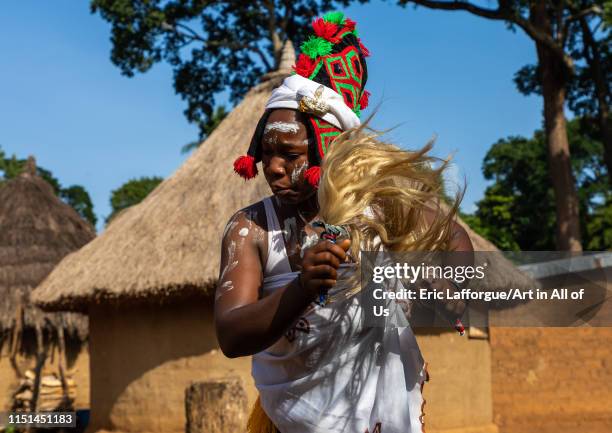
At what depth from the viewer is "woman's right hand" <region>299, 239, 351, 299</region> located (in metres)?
1.60

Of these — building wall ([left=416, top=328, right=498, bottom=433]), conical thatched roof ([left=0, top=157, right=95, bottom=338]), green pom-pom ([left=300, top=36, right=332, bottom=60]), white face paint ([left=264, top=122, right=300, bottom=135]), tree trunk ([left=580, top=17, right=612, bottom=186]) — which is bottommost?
building wall ([left=416, top=328, right=498, bottom=433])

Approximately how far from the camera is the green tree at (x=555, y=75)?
39.0ft

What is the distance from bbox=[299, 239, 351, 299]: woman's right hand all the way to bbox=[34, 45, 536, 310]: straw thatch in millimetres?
6373

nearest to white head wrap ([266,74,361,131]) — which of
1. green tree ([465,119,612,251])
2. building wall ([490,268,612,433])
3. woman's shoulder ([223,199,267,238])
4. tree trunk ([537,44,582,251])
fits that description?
woman's shoulder ([223,199,267,238])

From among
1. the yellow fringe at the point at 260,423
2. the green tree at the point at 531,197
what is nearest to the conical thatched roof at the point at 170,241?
the yellow fringe at the point at 260,423

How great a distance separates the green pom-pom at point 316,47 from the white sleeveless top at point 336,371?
54 cm

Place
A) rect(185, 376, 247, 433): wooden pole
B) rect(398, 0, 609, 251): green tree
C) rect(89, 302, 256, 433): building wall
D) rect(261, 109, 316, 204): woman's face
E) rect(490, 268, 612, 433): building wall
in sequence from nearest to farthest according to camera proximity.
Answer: rect(261, 109, 316, 204): woman's face < rect(185, 376, 247, 433): wooden pole < rect(89, 302, 256, 433): building wall < rect(490, 268, 612, 433): building wall < rect(398, 0, 609, 251): green tree

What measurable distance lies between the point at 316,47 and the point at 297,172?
0.41 meters

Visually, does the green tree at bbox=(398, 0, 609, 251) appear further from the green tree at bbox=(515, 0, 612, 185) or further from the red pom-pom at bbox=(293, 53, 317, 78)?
the red pom-pom at bbox=(293, 53, 317, 78)

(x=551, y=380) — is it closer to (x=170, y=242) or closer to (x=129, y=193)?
(x=170, y=242)

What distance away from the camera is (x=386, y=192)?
6.24 ft

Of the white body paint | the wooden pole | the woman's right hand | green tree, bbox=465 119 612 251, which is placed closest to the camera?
the woman's right hand

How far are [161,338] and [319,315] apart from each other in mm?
6777

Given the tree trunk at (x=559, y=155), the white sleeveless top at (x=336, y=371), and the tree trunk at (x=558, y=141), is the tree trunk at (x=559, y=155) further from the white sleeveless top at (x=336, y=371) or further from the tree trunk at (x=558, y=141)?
the white sleeveless top at (x=336, y=371)
